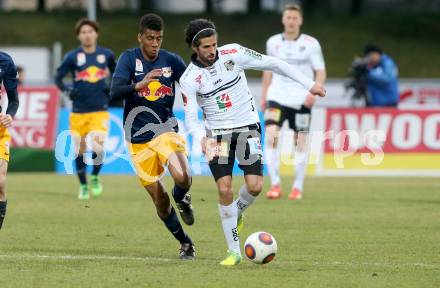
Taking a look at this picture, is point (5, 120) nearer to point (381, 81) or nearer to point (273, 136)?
point (273, 136)

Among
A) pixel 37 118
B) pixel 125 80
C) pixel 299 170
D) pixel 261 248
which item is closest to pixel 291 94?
pixel 299 170

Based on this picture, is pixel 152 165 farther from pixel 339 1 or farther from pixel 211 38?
pixel 339 1

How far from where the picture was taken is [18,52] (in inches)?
1377

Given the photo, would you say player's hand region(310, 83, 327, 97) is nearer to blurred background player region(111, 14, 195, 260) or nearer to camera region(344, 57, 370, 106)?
blurred background player region(111, 14, 195, 260)

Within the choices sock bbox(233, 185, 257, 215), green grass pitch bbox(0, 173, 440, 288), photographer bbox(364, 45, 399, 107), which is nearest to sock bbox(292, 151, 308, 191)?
green grass pitch bbox(0, 173, 440, 288)

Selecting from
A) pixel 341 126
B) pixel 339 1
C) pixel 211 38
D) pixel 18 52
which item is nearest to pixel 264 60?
pixel 211 38

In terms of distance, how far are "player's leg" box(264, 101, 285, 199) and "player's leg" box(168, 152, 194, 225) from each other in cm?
522

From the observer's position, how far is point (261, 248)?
969 centimetres

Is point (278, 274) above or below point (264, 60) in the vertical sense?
below

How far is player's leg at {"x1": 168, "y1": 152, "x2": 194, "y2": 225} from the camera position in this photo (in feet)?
34.7

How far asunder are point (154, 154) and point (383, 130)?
11.7 meters

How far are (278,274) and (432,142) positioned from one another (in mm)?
12718

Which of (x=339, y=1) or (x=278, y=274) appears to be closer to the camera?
(x=278, y=274)

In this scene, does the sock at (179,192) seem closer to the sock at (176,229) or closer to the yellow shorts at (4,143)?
the sock at (176,229)
